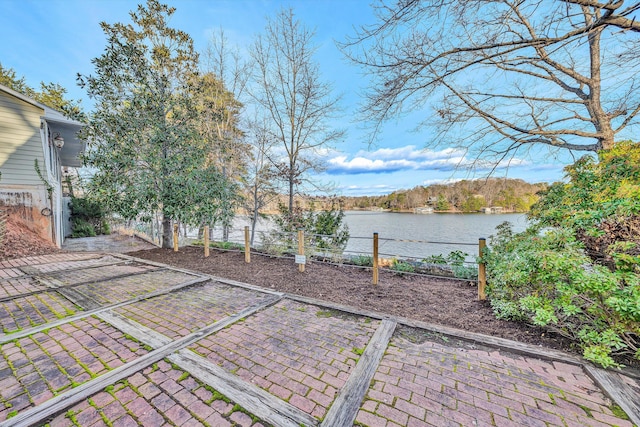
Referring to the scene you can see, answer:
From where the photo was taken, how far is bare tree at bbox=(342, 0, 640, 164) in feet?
9.93

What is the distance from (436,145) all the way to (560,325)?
12.7 feet

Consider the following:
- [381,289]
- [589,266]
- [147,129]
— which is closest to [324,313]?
[381,289]

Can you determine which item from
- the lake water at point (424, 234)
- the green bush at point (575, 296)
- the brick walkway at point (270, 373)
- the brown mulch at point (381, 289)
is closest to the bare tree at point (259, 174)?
the lake water at point (424, 234)

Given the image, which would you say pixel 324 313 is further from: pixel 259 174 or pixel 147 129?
pixel 147 129

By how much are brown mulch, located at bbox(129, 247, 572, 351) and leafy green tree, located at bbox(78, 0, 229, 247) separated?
162 cm

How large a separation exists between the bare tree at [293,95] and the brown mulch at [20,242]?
6536 millimetres

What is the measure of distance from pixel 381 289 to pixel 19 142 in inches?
412

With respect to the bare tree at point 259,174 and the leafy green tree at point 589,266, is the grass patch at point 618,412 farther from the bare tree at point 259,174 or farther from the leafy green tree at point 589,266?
the bare tree at point 259,174

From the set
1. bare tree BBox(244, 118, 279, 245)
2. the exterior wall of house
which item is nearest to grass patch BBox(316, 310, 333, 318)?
bare tree BBox(244, 118, 279, 245)

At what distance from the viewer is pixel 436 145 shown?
5344 mm

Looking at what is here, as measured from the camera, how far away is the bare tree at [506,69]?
119 inches

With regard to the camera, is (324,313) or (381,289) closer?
(324,313)

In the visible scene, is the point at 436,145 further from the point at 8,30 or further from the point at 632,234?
the point at 8,30

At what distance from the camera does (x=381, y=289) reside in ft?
13.5
